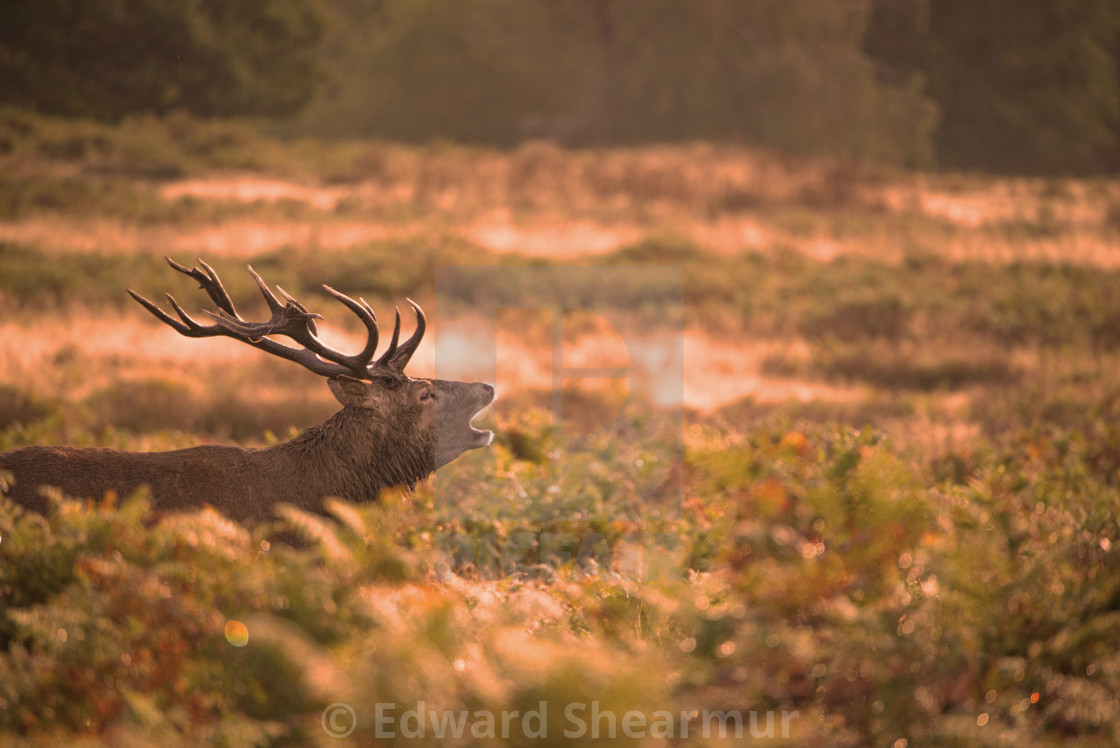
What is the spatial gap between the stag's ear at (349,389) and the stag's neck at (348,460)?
0.07 metres

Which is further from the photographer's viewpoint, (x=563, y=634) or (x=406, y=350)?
(x=406, y=350)

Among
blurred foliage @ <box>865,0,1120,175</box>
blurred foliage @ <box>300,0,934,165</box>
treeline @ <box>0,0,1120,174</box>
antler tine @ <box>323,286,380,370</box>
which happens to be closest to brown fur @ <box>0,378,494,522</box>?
antler tine @ <box>323,286,380,370</box>

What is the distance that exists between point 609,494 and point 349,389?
2.48 meters

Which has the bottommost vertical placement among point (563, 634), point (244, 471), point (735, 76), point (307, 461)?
point (563, 634)

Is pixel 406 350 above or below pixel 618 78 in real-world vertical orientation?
below

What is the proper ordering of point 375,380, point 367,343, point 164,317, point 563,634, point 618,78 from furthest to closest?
point 618,78
point 375,380
point 367,343
point 164,317
point 563,634

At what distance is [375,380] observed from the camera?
215 inches

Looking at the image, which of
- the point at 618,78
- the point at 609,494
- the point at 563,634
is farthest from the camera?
the point at 618,78

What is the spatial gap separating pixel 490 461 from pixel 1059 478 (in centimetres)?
460

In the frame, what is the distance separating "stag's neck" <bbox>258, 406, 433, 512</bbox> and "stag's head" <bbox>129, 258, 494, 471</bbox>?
0.8 inches

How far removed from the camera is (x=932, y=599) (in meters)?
3.48

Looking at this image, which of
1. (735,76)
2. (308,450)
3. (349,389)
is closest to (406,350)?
(349,389)

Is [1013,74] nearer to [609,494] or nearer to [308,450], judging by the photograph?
[609,494]

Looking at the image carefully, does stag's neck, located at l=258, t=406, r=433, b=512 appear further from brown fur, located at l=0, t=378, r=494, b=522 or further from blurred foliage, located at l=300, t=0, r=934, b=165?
blurred foliage, located at l=300, t=0, r=934, b=165
